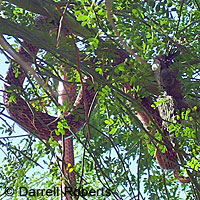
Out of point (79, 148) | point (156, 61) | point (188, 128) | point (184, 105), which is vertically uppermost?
point (79, 148)

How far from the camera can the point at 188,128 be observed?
97 centimetres

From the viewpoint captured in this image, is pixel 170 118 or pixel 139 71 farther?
pixel 170 118

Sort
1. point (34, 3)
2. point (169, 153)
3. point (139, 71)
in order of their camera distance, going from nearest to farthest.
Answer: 1. point (139, 71)
2. point (34, 3)
3. point (169, 153)

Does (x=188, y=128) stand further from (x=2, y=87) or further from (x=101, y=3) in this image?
(x=2, y=87)

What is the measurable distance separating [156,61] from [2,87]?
0.46 meters

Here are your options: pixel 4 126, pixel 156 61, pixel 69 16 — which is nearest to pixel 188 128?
pixel 156 61

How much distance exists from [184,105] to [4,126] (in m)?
0.54

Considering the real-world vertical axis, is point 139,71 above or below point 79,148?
below

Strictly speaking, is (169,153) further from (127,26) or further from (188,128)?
(127,26)

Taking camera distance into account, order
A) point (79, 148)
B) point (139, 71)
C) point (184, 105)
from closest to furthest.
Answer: point (139, 71) < point (184, 105) < point (79, 148)

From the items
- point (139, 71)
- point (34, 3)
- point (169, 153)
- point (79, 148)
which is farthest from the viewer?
point (79, 148)

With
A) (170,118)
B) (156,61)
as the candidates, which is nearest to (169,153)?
(170,118)

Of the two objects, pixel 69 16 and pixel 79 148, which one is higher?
pixel 79 148

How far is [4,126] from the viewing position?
124cm
